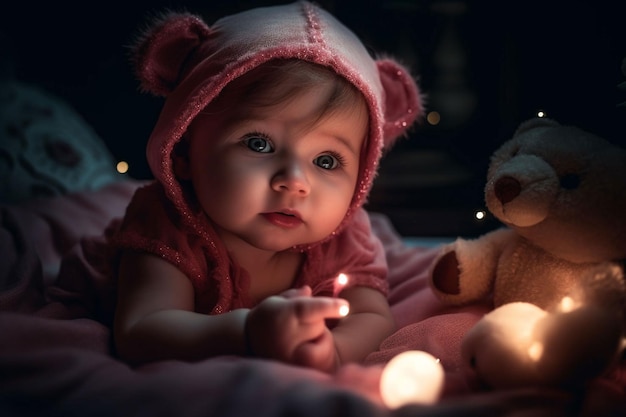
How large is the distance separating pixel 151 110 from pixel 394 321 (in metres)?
1.14

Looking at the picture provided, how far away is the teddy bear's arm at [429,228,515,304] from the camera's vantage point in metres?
0.89

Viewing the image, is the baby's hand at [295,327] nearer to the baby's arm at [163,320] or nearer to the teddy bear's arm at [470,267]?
the baby's arm at [163,320]

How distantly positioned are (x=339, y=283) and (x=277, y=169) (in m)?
0.20

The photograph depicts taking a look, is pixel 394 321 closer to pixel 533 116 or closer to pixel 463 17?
pixel 533 116

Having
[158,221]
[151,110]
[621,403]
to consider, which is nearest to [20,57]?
[151,110]

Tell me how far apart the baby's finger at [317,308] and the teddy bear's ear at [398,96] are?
0.53 metres

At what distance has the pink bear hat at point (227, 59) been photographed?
0.86 meters

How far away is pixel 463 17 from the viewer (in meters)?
1.52

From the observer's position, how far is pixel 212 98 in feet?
2.87

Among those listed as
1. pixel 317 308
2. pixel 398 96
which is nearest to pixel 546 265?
pixel 317 308

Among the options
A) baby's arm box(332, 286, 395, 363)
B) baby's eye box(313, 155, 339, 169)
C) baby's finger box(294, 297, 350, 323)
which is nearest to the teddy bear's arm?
baby's arm box(332, 286, 395, 363)

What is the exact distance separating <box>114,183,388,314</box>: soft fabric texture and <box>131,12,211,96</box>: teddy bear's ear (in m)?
0.19

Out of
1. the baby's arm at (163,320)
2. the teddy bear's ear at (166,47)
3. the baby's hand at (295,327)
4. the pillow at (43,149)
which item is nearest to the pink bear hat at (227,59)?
the teddy bear's ear at (166,47)

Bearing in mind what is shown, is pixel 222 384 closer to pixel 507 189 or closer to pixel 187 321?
pixel 187 321
